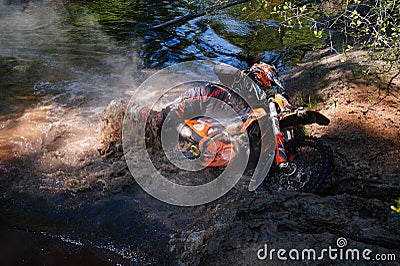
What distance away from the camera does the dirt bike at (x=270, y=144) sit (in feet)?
12.4

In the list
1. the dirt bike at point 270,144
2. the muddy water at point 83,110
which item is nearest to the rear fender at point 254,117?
the dirt bike at point 270,144

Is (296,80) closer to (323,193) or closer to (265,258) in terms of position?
(323,193)

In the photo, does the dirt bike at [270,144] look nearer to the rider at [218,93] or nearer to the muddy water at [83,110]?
the rider at [218,93]

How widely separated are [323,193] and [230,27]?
8.43 meters

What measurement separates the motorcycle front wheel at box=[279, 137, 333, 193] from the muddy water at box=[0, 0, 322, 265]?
4.04 ft

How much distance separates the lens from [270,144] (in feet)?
13.3

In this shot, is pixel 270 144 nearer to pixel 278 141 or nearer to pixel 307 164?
pixel 278 141

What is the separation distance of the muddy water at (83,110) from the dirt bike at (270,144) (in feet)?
2.93

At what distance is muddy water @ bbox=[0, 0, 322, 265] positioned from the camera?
3594 millimetres

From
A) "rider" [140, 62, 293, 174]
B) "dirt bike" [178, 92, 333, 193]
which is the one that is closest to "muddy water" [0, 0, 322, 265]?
"dirt bike" [178, 92, 333, 193]

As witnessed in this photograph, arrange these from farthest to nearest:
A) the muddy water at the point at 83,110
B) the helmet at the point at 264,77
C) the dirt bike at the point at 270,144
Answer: the helmet at the point at 264,77, the dirt bike at the point at 270,144, the muddy water at the point at 83,110

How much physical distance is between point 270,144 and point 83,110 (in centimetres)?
398

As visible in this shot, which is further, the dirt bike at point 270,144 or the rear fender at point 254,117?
the rear fender at point 254,117

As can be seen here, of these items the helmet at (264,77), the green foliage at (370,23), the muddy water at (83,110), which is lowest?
the muddy water at (83,110)
